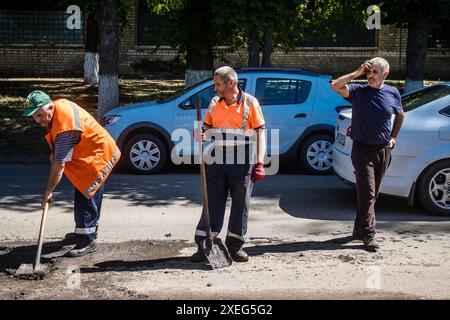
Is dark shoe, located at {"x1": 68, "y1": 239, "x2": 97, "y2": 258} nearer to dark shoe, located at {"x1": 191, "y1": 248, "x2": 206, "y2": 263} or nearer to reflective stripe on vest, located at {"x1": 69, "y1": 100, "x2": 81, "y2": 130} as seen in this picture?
dark shoe, located at {"x1": 191, "y1": 248, "x2": 206, "y2": 263}

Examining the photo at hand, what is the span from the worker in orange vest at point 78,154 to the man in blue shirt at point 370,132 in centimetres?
227

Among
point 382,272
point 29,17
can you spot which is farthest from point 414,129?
point 29,17

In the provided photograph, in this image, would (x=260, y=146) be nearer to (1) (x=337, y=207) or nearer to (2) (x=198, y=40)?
(1) (x=337, y=207)

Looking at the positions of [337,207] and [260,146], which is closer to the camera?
[260,146]

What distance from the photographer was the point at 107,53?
47.0 ft

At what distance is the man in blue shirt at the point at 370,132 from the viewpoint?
6688 mm

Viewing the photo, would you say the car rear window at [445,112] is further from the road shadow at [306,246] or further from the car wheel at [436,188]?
the road shadow at [306,246]

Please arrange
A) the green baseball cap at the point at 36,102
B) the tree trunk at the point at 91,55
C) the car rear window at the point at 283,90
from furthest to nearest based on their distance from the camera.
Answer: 1. the tree trunk at the point at 91,55
2. the car rear window at the point at 283,90
3. the green baseball cap at the point at 36,102

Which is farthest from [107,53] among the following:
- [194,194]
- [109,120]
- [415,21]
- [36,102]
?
[36,102]

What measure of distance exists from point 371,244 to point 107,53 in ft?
29.5

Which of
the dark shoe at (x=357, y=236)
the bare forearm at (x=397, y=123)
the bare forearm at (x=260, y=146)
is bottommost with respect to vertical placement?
the dark shoe at (x=357, y=236)

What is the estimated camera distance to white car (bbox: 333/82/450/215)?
7945 millimetres

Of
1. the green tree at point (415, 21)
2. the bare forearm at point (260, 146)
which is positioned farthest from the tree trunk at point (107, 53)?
the bare forearm at point (260, 146)

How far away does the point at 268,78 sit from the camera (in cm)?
1103
